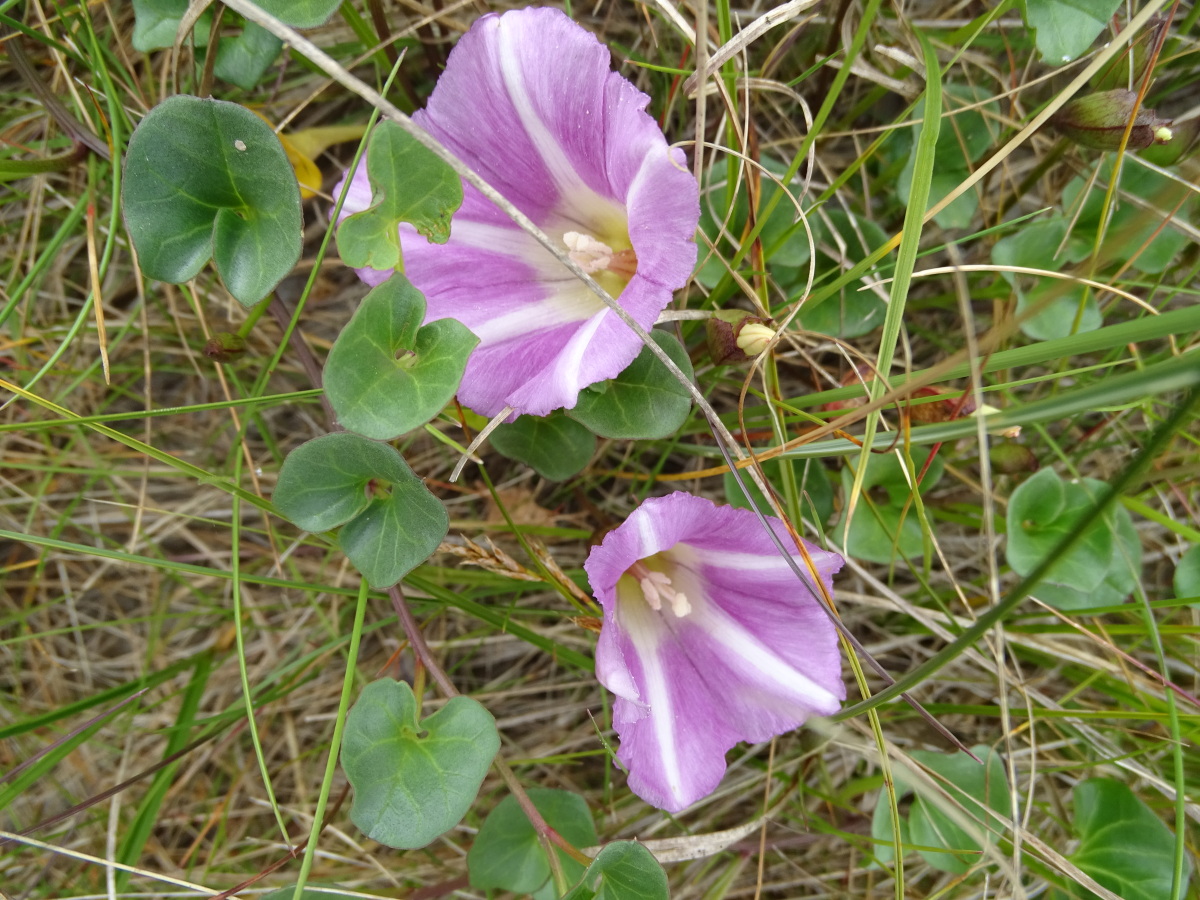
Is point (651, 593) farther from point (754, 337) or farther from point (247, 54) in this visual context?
point (247, 54)

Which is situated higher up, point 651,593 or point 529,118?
point 529,118

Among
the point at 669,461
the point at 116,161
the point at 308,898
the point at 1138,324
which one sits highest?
the point at 1138,324

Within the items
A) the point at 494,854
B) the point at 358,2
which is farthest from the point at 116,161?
the point at 494,854

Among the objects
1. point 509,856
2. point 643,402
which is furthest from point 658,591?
point 509,856

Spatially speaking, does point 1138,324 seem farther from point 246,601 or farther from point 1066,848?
point 246,601

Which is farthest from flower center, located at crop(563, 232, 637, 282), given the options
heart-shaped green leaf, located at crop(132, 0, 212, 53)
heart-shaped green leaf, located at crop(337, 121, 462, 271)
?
heart-shaped green leaf, located at crop(132, 0, 212, 53)

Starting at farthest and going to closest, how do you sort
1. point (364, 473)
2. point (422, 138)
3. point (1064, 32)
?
point (1064, 32) → point (364, 473) → point (422, 138)

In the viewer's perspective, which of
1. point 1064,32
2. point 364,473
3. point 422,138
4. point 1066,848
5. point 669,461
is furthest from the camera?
point 669,461
